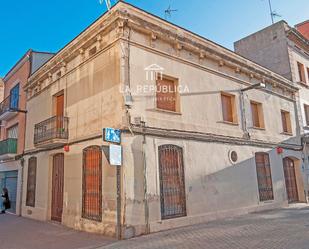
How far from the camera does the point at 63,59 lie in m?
A: 10.4

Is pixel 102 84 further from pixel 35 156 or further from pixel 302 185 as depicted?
pixel 302 185

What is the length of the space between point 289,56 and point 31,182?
52.4 ft

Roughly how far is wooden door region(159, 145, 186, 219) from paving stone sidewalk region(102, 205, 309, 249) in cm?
62

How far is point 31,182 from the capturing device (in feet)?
39.9

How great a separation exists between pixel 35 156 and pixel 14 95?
556cm

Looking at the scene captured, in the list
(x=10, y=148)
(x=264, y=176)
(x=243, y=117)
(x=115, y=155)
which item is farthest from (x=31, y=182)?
(x=264, y=176)

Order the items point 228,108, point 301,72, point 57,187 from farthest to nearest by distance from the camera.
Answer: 1. point 301,72
2. point 228,108
3. point 57,187

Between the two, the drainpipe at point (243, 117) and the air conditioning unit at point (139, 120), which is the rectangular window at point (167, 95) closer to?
the air conditioning unit at point (139, 120)

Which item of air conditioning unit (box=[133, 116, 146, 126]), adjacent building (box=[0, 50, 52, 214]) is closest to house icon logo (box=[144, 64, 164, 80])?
air conditioning unit (box=[133, 116, 146, 126])

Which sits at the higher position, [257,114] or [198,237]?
[257,114]

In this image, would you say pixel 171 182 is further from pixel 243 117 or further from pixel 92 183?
pixel 243 117

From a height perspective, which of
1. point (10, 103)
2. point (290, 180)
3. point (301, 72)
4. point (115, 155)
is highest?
point (301, 72)

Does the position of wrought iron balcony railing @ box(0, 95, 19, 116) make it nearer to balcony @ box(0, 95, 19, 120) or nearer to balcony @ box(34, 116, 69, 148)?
balcony @ box(0, 95, 19, 120)

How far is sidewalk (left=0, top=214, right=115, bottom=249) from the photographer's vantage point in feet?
21.8
